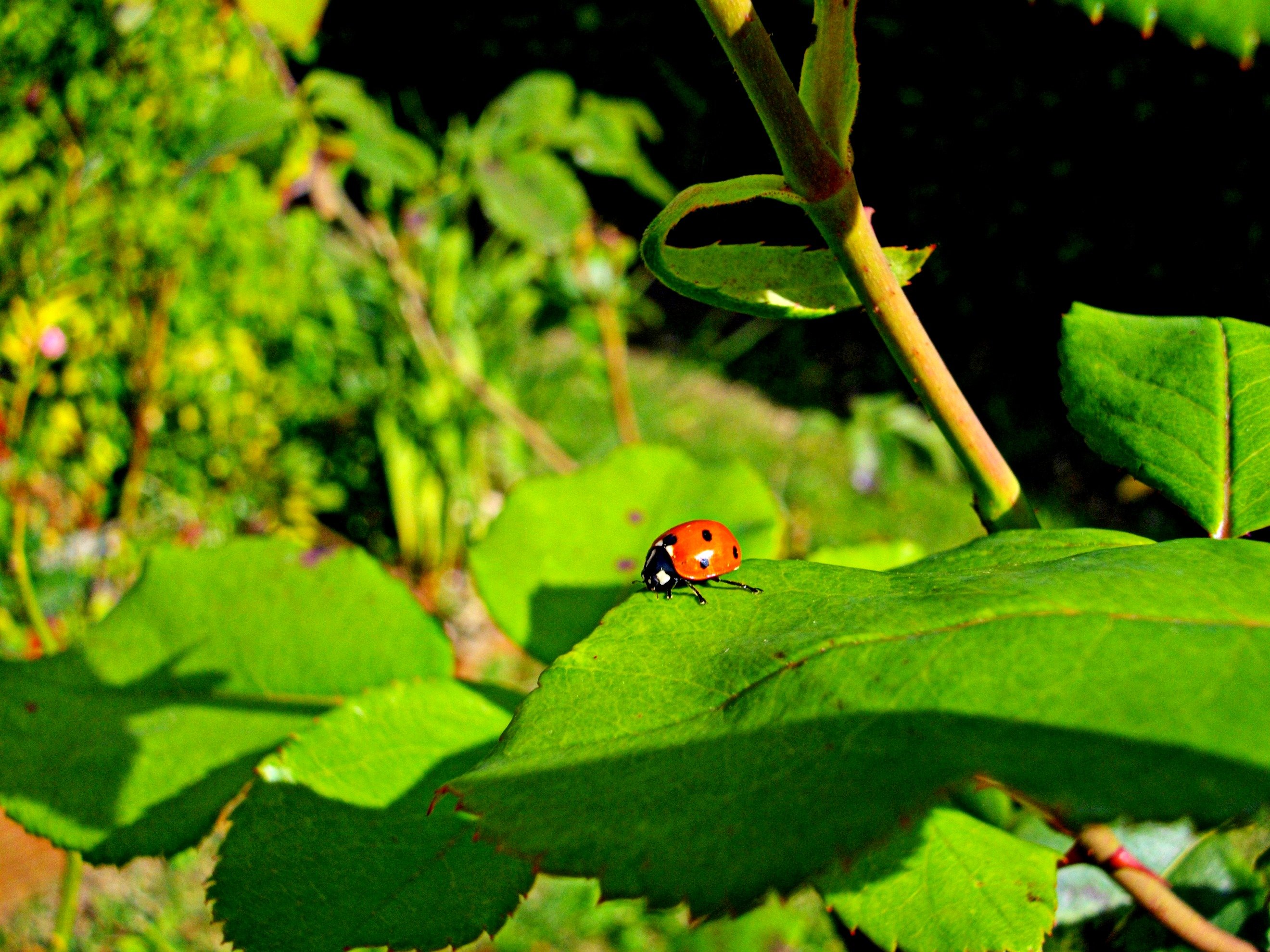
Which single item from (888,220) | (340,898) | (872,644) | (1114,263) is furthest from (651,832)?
(1114,263)

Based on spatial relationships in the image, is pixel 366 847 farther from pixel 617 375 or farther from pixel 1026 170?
pixel 1026 170

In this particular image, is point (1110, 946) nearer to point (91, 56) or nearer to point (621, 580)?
point (621, 580)

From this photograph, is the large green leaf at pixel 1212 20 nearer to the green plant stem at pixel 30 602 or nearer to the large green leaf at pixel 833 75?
the large green leaf at pixel 833 75

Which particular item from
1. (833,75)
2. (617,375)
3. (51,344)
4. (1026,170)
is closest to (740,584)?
(833,75)

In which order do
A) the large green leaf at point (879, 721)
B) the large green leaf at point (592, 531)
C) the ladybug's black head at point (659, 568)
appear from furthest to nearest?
the large green leaf at point (592, 531) < the ladybug's black head at point (659, 568) < the large green leaf at point (879, 721)

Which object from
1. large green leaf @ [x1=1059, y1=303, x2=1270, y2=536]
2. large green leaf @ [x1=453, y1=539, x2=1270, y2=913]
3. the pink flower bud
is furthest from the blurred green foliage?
large green leaf @ [x1=453, y1=539, x2=1270, y2=913]

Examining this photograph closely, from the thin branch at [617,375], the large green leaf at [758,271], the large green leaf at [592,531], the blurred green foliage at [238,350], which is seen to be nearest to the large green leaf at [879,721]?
the large green leaf at [758,271]
